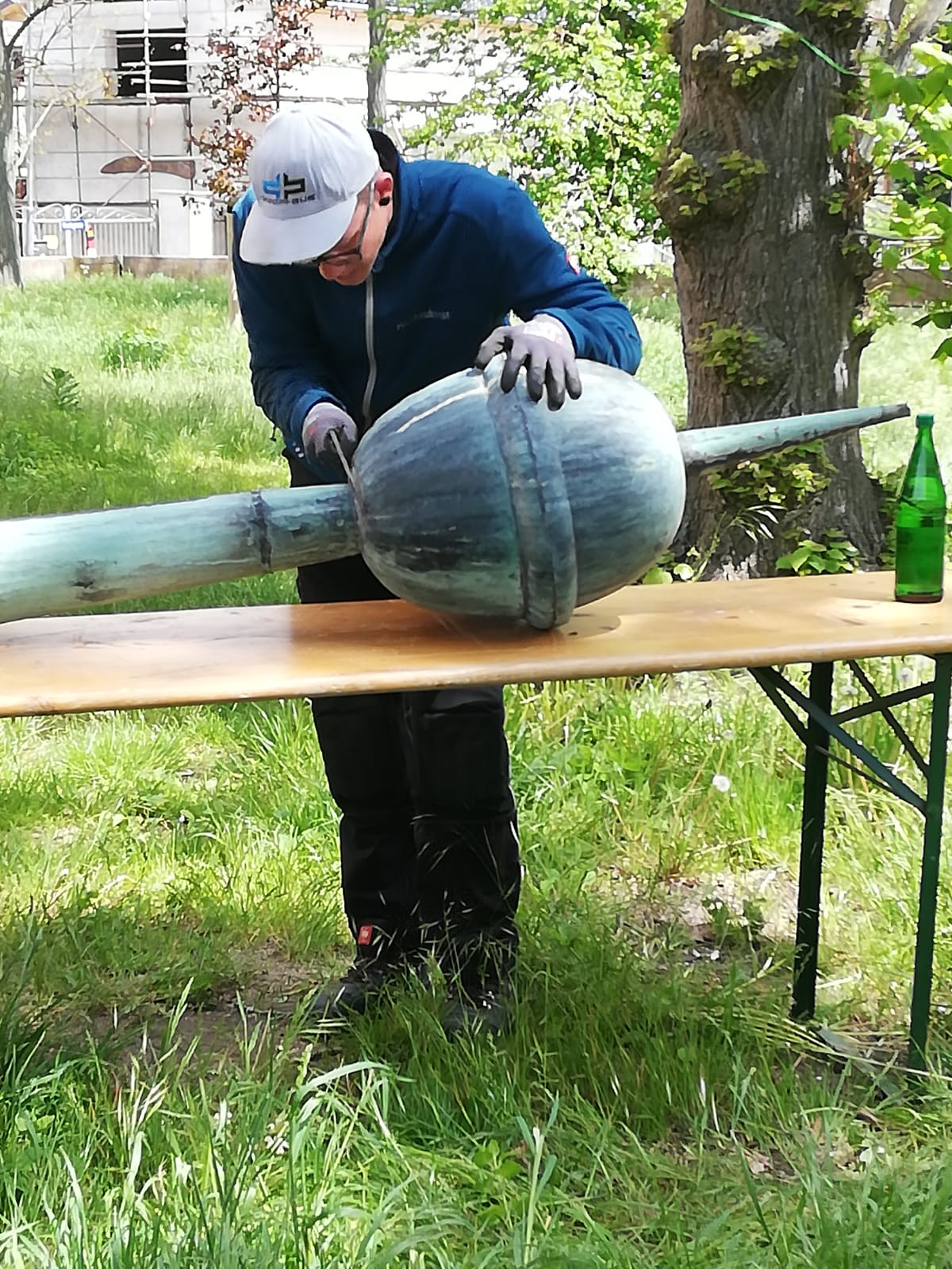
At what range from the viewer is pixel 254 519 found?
2057 millimetres

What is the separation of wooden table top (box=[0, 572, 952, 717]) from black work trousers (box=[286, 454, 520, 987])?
0.24 meters

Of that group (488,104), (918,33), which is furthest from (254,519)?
(488,104)

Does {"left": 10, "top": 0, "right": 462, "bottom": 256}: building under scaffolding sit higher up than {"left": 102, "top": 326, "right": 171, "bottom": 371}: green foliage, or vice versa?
{"left": 10, "top": 0, "right": 462, "bottom": 256}: building under scaffolding

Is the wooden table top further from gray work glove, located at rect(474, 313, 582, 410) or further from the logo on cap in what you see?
the logo on cap

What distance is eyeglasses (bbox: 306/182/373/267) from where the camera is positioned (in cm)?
214

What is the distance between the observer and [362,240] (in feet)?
7.11

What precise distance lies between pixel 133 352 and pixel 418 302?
716cm

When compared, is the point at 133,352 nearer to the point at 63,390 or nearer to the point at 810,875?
the point at 63,390

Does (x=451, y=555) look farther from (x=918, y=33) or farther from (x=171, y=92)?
(x=171, y=92)

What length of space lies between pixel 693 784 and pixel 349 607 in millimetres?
1353

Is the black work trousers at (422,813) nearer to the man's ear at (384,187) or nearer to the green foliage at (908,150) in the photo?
the man's ear at (384,187)

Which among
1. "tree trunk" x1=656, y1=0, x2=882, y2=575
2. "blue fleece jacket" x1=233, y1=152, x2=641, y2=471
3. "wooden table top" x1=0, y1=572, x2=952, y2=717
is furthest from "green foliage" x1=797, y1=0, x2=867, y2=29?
"wooden table top" x1=0, y1=572, x2=952, y2=717

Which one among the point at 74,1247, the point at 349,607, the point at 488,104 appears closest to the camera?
the point at 74,1247

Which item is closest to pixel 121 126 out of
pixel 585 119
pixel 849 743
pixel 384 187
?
pixel 585 119
